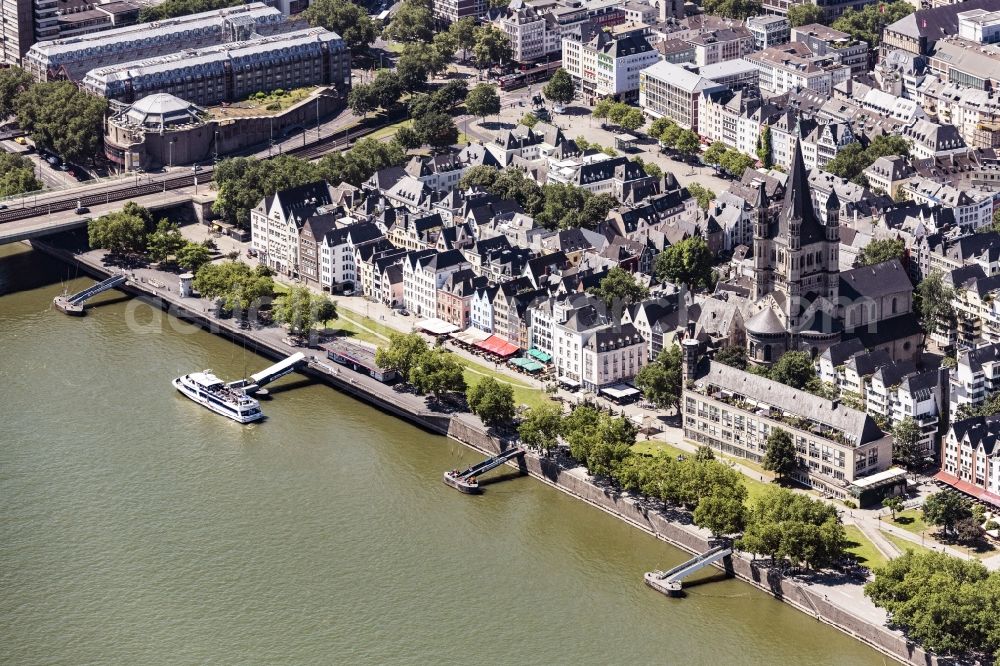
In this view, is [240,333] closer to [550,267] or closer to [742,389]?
[550,267]

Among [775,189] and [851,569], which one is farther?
[775,189]

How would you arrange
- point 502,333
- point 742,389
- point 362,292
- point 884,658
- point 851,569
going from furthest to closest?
point 362,292, point 502,333, point 742,389, point 851,569, point 884,658

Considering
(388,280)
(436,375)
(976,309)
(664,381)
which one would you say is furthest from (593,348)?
(976,309)

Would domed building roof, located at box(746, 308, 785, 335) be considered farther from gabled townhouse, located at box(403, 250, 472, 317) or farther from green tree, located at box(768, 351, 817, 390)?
gabled townhouse, located at box(403, 250, 472, 317)

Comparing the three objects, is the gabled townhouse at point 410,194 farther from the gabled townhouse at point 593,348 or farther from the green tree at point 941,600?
the green tree at point 941,600

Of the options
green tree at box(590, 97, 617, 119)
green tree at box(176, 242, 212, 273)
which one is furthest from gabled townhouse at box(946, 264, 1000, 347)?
green tree at box(176, 242, 212, 273)

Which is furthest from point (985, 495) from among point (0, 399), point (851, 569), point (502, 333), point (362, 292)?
point (0, 399)
